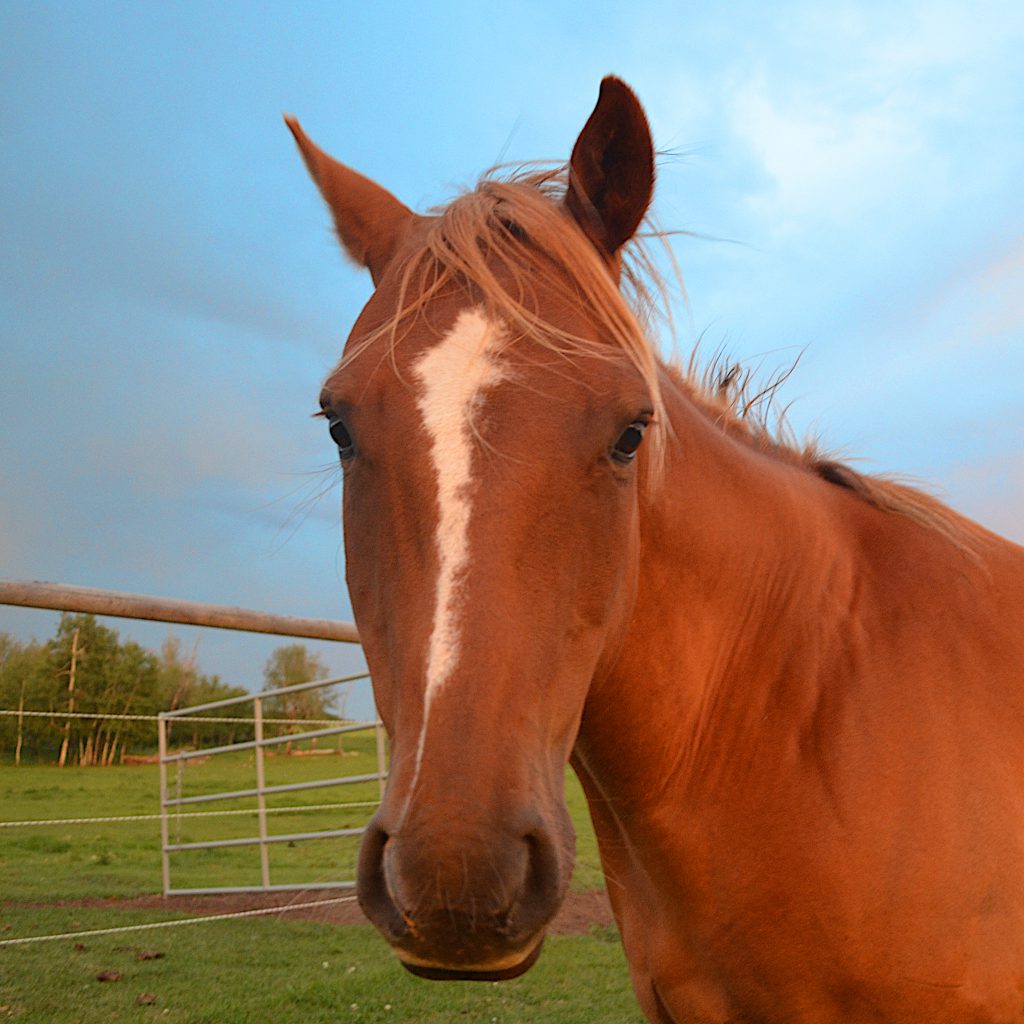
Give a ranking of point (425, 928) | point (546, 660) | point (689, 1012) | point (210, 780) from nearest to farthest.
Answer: point (425, 928)
point (546, 660)
point (689, 1012)
point (210, 780)

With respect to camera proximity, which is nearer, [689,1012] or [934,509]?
[689,1012]

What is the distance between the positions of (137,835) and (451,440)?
8083 millimetres

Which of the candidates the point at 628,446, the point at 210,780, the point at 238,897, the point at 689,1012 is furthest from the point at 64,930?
the point at 628,446

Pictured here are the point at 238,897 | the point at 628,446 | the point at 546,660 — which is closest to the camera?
the point at 546,660

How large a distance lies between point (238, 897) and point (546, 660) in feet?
22.7

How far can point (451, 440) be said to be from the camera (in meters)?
1.45

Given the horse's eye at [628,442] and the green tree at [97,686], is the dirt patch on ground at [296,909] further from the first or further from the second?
the horse's eye at [628,442]

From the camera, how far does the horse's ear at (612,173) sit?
1.85 m

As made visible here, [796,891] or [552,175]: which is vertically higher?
[552,175]

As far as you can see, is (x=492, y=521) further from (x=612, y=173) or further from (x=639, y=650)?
(x=612, y=173)

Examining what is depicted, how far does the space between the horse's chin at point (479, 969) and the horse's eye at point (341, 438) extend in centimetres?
91

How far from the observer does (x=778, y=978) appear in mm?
1857

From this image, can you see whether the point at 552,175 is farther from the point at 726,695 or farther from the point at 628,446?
the point at 726,695

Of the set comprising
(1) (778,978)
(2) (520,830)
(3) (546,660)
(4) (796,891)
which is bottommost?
(1) (778,978)
